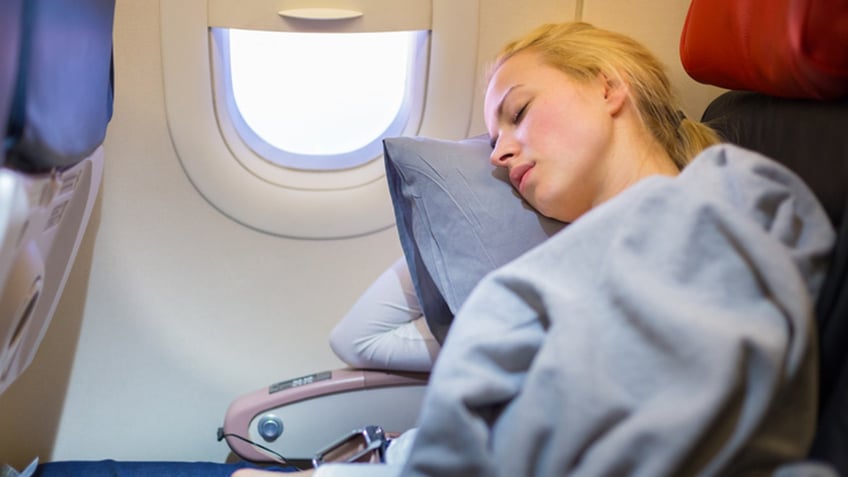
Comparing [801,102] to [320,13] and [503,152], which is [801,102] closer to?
[503,152]

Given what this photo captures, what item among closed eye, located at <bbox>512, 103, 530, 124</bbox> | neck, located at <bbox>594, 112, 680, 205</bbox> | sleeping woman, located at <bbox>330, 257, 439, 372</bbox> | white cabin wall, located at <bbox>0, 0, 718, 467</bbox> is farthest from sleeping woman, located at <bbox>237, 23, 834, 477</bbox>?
white cabin wall, located at <bbox>0, 0, 718, 467</bbox>

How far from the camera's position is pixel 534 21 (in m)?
1.66

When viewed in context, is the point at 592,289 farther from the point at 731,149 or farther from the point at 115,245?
the point at 115,245

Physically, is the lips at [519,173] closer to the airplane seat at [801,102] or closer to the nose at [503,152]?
the nose at [503,152]

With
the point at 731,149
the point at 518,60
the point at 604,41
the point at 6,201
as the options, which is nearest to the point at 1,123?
the point at 6,201

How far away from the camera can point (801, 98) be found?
1.16 meters

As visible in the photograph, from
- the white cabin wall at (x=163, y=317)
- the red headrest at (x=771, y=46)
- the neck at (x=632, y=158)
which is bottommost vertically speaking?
the white cabin wall at (x=163, y=317)

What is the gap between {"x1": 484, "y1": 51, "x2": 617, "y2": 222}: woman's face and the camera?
1.27m

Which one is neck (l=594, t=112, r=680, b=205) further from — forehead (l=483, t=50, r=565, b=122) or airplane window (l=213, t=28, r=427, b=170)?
airplane window (l=213, t=28, r=427, b=170)

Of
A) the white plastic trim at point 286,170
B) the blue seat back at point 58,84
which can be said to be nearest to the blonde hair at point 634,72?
the white plastic trim at point 286,170

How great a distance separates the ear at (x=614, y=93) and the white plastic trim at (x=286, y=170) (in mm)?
403

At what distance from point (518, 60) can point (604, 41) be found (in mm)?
155

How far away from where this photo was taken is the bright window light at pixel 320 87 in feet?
5.65

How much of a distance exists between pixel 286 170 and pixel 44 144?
0.90 m
